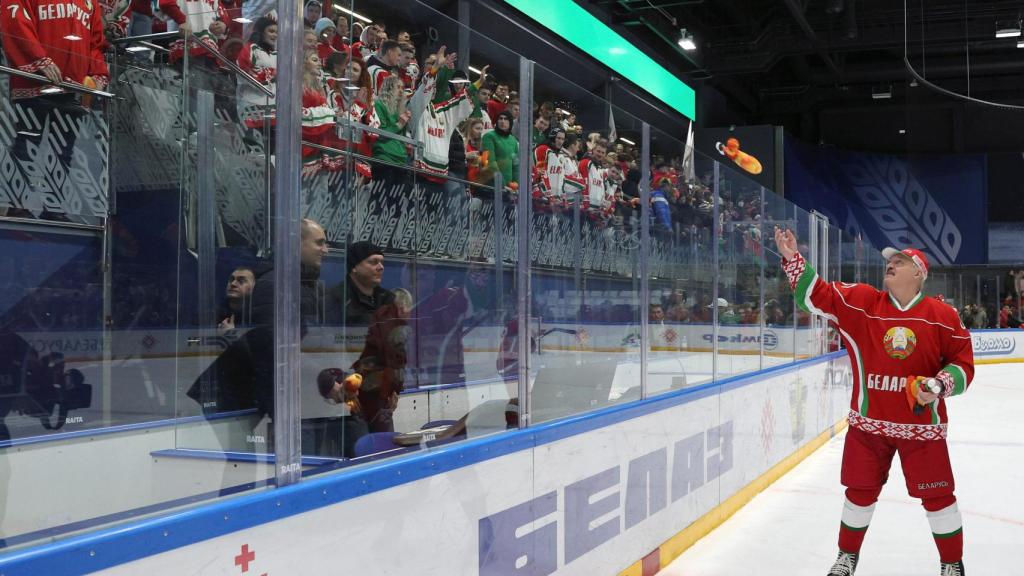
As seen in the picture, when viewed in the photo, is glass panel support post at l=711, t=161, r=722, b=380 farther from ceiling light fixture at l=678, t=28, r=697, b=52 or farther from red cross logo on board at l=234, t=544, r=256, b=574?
ceiling light fixture at l=678, t=28, r=697, b=52

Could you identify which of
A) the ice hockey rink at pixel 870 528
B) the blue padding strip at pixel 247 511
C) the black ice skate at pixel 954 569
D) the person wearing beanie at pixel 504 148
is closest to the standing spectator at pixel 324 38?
the person wearing beanie at pixel 504 148

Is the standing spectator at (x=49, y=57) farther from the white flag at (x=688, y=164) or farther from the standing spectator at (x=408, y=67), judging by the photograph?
the white flag at (x=688, y=164)

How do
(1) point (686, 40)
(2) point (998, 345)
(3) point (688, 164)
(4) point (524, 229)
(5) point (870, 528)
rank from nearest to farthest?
(4) point (524, 229)
(3) point (688, 164)
(5) point (870, 528)
(1) point (686, 40)
(2) point (998, 345)

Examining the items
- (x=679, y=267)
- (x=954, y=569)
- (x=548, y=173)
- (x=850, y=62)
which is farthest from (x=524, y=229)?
(x=850, y=62)

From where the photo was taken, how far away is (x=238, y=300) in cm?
166

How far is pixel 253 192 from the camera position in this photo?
1.67m

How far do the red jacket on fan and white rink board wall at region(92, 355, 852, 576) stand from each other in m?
0.80

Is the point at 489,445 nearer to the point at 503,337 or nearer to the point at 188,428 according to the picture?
the point at 503,337

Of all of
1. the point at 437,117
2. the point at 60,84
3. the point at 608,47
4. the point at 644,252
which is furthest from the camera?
the point at 608,47

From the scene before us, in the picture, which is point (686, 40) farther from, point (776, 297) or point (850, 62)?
point (850, 62)

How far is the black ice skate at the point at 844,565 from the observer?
10.6 ft

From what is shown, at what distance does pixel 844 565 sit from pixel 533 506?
1.40m

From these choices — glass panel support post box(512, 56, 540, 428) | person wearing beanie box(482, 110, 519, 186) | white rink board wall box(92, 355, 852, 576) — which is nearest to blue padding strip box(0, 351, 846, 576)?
white rink board wall box(92, 355, 852, 576)

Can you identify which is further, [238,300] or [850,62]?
[850,62]
